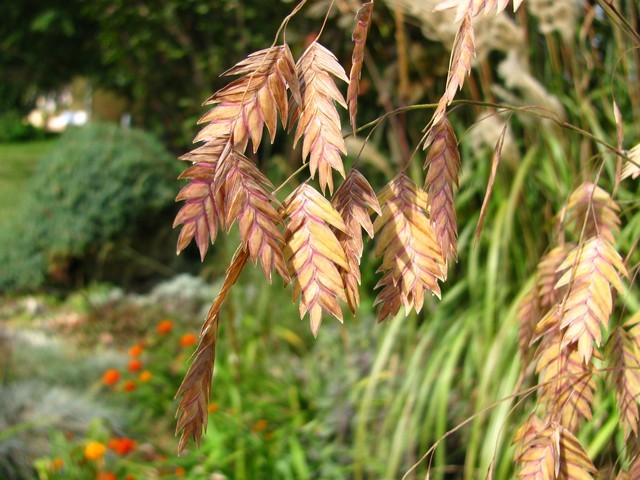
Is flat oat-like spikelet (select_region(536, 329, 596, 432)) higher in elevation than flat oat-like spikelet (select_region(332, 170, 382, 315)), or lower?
lower

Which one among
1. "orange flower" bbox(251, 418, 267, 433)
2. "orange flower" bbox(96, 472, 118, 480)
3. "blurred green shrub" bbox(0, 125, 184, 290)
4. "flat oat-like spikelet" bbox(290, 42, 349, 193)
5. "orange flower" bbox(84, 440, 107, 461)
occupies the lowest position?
"orange flower" bbox(96, 472, 118, 480)

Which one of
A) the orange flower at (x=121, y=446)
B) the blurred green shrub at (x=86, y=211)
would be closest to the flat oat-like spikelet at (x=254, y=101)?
the orange flower at (x=121, y=446)

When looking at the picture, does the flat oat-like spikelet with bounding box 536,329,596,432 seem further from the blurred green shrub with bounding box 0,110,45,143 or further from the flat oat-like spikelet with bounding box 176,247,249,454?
the blurred green shrub with bounding box 0,110,45,143

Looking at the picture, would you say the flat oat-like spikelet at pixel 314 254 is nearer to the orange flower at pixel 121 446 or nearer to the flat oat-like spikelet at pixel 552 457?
the flat oat-like spikelet at pixel 552 457

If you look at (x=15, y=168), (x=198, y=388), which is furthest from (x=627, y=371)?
(x=15, y=168)

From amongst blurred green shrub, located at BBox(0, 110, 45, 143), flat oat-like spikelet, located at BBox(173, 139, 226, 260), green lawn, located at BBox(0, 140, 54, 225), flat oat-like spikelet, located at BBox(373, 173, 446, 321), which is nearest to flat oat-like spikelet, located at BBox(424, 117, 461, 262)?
flat oat-like spikelet, located at BBox(373, 173, 446, 321)

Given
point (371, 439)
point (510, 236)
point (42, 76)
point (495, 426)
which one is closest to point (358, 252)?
point (495, 426)

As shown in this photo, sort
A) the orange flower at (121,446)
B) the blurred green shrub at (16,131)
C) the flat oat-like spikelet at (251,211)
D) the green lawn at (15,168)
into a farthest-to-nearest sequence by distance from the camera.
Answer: the blurred green shrub at (16,131) → the green lawn at (15,168) → the orange flower at (121,446) → the flat oat-like spikelet at (251,211)
